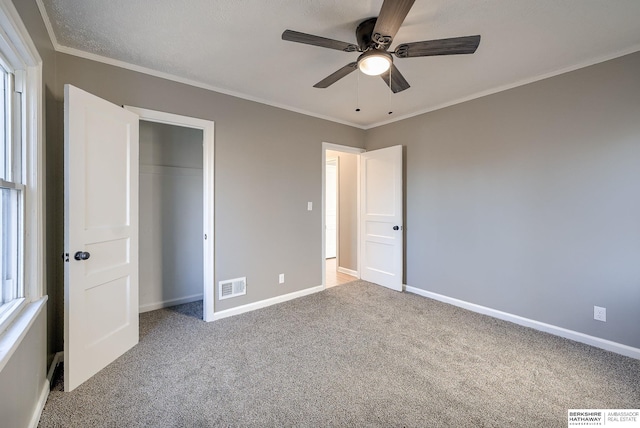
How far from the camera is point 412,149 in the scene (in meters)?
3.82

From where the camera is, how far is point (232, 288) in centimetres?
308

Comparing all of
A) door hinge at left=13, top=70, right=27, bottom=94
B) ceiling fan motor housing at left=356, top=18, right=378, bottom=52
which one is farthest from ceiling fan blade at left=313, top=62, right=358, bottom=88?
door hinge at left=13, top=70, right=27, bottom=94

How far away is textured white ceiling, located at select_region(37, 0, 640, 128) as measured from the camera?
1.74 metres

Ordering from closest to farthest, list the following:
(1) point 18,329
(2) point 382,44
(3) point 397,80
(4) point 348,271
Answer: (1) point 18,329, (2) point 382,44, (3) point 397,80, (4) point 348,271

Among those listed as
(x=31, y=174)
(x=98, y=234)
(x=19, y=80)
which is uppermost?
(x=19, y=80)

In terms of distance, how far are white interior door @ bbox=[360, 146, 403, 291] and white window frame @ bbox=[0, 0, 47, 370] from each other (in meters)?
3.55

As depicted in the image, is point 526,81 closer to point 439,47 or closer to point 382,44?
Answer: point 439,47

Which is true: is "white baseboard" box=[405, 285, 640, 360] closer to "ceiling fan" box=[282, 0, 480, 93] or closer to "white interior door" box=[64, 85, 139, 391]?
"ceiling fan" box=[282, 0, 480, 93]

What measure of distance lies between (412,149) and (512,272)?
1927 millimetres

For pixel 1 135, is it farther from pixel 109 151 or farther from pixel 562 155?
pixel 562 155

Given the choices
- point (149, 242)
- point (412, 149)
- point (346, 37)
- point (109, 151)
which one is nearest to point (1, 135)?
point (109, 151)

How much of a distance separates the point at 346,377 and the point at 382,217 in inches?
98.3

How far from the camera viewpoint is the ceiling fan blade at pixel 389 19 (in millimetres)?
1326

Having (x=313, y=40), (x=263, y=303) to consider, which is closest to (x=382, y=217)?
(x=263, y=303)
